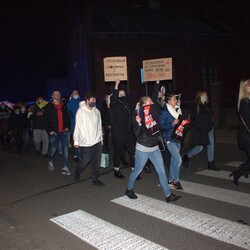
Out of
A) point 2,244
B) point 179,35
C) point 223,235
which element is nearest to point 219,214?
point 223,235

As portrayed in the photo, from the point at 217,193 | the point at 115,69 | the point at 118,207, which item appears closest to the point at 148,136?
the point at 118,207

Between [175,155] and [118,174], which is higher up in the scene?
[175,155]

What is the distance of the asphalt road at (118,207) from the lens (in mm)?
4707

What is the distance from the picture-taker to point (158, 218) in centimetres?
537

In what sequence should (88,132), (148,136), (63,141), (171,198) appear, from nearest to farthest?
(148,136) → (171,198) → (88,132) → (63,141)

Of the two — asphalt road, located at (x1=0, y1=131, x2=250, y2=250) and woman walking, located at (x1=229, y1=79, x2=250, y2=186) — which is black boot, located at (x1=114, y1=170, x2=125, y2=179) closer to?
asphalt road, located at (x1=0, y1=131, x2=250, y2=250)

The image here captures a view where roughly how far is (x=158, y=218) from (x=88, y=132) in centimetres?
257

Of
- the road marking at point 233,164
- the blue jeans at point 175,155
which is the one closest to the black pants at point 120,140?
the blue jeans at point 175,155

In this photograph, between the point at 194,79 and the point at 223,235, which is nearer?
the point at 223,235

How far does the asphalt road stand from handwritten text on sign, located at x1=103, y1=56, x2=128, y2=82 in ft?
8.79

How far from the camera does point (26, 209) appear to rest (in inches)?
245

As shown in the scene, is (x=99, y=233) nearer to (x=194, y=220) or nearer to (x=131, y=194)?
(x=194, y=220)

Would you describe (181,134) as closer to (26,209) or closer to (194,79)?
(26,209)

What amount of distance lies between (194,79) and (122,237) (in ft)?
72.9
